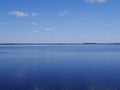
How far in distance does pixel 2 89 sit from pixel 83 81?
5.91m

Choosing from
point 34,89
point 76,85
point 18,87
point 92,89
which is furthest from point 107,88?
point 18,87

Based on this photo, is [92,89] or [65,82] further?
[65,82]

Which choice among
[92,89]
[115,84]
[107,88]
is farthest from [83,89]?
[115,84]

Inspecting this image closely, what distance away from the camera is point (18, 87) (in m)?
13.7

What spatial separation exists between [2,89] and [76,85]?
16.0 ft

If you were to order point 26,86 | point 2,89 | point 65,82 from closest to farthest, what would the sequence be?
1. point 2,89
2. point 26,86
3. point 65,82

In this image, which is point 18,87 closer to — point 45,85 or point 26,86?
point 26,86

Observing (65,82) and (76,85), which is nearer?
(76,85)

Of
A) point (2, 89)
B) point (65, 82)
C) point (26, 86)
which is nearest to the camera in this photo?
point (2, 89)

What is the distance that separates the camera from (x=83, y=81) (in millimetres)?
15562

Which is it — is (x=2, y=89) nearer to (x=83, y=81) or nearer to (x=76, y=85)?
(x=76, y=85)

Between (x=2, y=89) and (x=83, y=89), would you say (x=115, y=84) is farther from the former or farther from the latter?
(x=2, y=89)

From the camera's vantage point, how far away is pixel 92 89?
43.6ft

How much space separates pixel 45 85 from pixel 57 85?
83 centimetres
